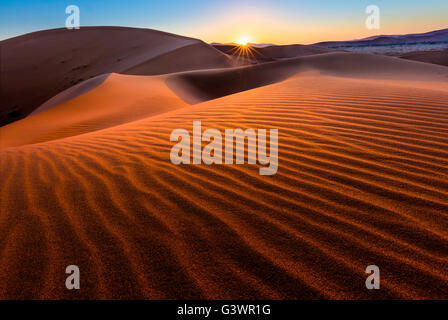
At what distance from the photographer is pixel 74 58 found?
114 ft

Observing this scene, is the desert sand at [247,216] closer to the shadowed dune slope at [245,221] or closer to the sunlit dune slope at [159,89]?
the shadowed dune slope at [245,221]

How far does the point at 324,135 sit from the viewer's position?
3.15 m

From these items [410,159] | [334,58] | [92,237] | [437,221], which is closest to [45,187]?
[92,237]

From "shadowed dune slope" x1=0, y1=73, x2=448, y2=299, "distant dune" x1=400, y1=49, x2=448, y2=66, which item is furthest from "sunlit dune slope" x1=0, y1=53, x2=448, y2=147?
"distant dune" x1=400, y1=49, x2=448, y2=66

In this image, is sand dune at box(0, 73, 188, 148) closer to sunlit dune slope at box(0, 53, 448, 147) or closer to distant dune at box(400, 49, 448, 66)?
sunlit dune slope at box(0, 53, 448, 147)

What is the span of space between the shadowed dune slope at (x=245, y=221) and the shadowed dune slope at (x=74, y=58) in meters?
20.0

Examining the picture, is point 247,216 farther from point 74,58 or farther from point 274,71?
point 74,58

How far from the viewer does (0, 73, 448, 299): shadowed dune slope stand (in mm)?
1450

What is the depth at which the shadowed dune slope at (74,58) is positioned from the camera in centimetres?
2425

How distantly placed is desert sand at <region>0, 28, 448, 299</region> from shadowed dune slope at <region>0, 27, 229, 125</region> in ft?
65.0

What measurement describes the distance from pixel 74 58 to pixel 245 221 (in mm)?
40191

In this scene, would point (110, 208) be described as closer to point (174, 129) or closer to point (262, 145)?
point (262, 145)

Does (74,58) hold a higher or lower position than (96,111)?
higher

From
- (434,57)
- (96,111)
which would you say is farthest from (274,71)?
(434,57)
